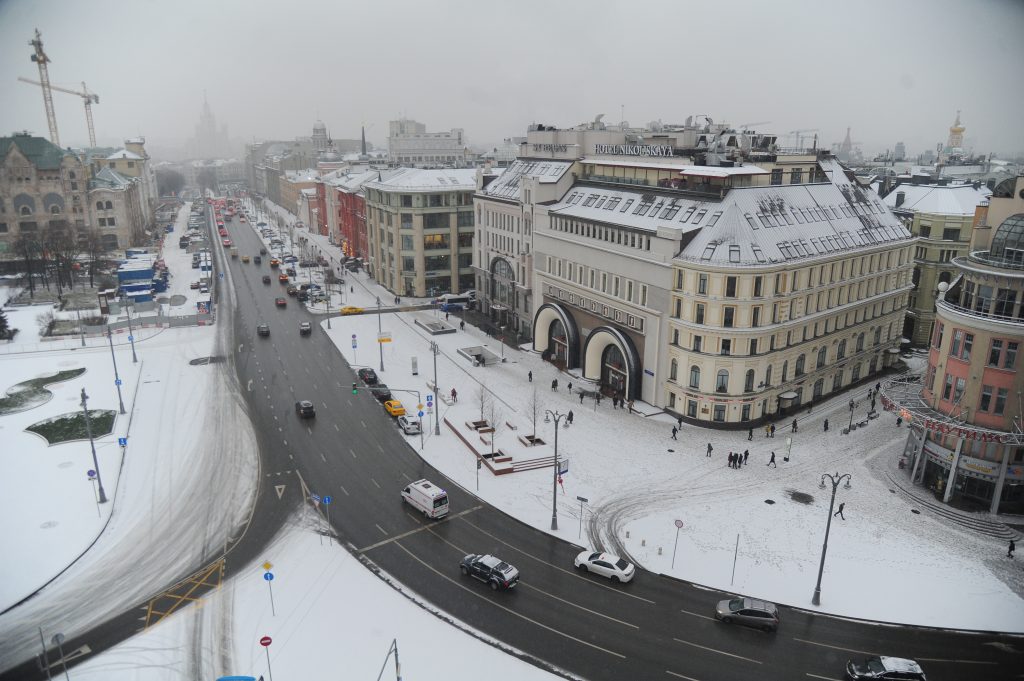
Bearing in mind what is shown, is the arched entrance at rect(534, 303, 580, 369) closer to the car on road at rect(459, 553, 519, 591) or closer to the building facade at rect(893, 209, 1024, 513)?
the building facade at rect(893, 209, 1024, 513)

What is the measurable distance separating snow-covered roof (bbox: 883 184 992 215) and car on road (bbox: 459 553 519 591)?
77533mm

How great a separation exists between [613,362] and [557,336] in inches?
436

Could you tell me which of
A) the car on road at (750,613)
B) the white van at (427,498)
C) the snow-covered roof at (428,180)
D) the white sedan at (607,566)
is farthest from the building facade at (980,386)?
the snow-covered roof at (428,180)

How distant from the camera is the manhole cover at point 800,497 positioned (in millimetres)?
48938

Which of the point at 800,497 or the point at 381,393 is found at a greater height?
the point at 381,393

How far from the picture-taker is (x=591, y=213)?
73875mm

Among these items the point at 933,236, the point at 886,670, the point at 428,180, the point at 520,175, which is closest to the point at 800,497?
the point at 886,670

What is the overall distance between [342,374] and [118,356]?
30533 mm

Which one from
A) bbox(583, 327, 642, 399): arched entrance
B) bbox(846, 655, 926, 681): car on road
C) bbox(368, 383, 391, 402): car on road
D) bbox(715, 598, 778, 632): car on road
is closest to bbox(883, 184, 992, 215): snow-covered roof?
bbox(583, 327, 642, 399): arched entrance

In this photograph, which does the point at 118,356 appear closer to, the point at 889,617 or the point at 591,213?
the point at 591,213

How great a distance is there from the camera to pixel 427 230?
113500 mm

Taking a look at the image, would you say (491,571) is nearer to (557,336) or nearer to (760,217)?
(760,217)

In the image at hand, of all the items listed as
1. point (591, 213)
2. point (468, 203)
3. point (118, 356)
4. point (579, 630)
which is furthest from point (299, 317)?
point (579, 630)

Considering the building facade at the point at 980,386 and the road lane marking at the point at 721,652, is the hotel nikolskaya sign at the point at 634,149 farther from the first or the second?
the road lane marking at the point at 721,652
